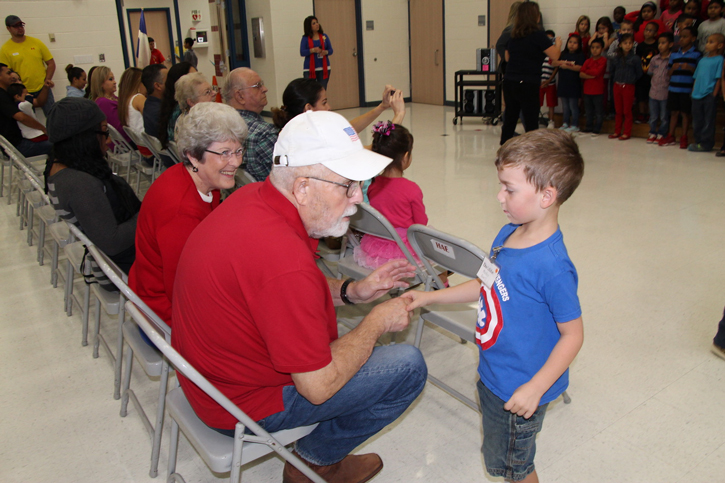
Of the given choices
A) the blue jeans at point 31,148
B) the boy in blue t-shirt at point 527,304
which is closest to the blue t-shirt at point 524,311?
the boy in blue t-shirt at point 527,304

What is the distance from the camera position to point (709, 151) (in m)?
6.01

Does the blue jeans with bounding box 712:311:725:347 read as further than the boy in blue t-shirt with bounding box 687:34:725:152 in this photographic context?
No

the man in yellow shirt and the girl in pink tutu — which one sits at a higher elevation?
the man in yellow shirt

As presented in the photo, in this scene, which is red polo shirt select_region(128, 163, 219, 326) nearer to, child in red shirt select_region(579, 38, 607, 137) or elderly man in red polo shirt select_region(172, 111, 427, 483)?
elderly man in red polo shirt select_region(172, 111, 427, 483)

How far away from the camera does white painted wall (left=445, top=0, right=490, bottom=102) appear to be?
956 cm

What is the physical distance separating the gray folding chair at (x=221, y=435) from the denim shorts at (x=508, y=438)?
0.49m

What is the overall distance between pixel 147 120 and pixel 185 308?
3.65 meters

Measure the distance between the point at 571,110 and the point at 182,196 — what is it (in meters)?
6.80

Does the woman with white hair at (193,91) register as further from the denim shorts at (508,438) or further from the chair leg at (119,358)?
the denim shorts at (508,438)

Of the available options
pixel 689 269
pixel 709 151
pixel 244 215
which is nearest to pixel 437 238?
pixel 244 215

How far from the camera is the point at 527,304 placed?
138cm

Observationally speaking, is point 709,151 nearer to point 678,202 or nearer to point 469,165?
point 678,202

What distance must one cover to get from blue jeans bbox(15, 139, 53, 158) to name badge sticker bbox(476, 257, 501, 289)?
16.9 feet

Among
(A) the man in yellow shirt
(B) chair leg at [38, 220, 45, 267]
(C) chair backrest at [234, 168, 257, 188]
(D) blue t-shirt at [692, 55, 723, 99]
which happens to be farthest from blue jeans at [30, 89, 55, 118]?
(D) blue t-shirt at [692, 55, 723, 99]
